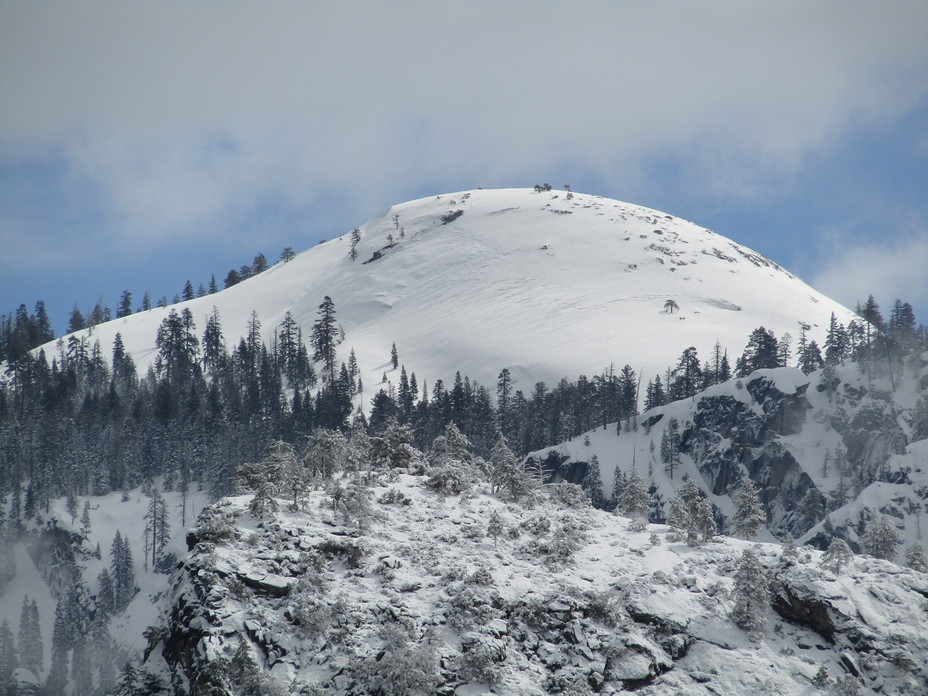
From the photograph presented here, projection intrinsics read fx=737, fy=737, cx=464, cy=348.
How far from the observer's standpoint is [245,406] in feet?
418

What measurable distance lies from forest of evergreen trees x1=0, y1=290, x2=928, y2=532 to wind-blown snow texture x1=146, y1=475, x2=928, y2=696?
246 ft

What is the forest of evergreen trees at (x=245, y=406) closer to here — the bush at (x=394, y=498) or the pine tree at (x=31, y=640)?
the pine tree at (x=31, y=640)

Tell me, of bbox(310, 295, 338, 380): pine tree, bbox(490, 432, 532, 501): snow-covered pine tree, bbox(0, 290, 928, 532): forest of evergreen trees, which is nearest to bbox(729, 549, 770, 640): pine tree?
bbox(490, 432, 532, 501): snow-covered pine tree

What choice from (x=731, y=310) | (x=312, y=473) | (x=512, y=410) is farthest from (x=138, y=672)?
(x=731, y=310)

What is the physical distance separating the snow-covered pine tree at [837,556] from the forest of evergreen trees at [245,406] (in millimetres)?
77337

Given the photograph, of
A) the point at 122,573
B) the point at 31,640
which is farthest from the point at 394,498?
the point at 31,640

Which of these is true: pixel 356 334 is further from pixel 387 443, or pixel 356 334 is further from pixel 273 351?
pixel 387 443

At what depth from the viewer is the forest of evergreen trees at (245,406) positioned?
363 feet

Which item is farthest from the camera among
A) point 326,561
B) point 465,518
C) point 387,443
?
point 387,443

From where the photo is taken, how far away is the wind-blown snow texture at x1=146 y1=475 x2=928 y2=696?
2722 cm

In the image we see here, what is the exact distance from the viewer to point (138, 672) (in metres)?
28.2

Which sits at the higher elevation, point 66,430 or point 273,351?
point 273,351

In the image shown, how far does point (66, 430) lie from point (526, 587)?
11055 cm

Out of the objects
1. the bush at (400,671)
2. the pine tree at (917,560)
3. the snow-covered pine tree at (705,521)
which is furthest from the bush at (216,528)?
the pine tree at (917,560)
